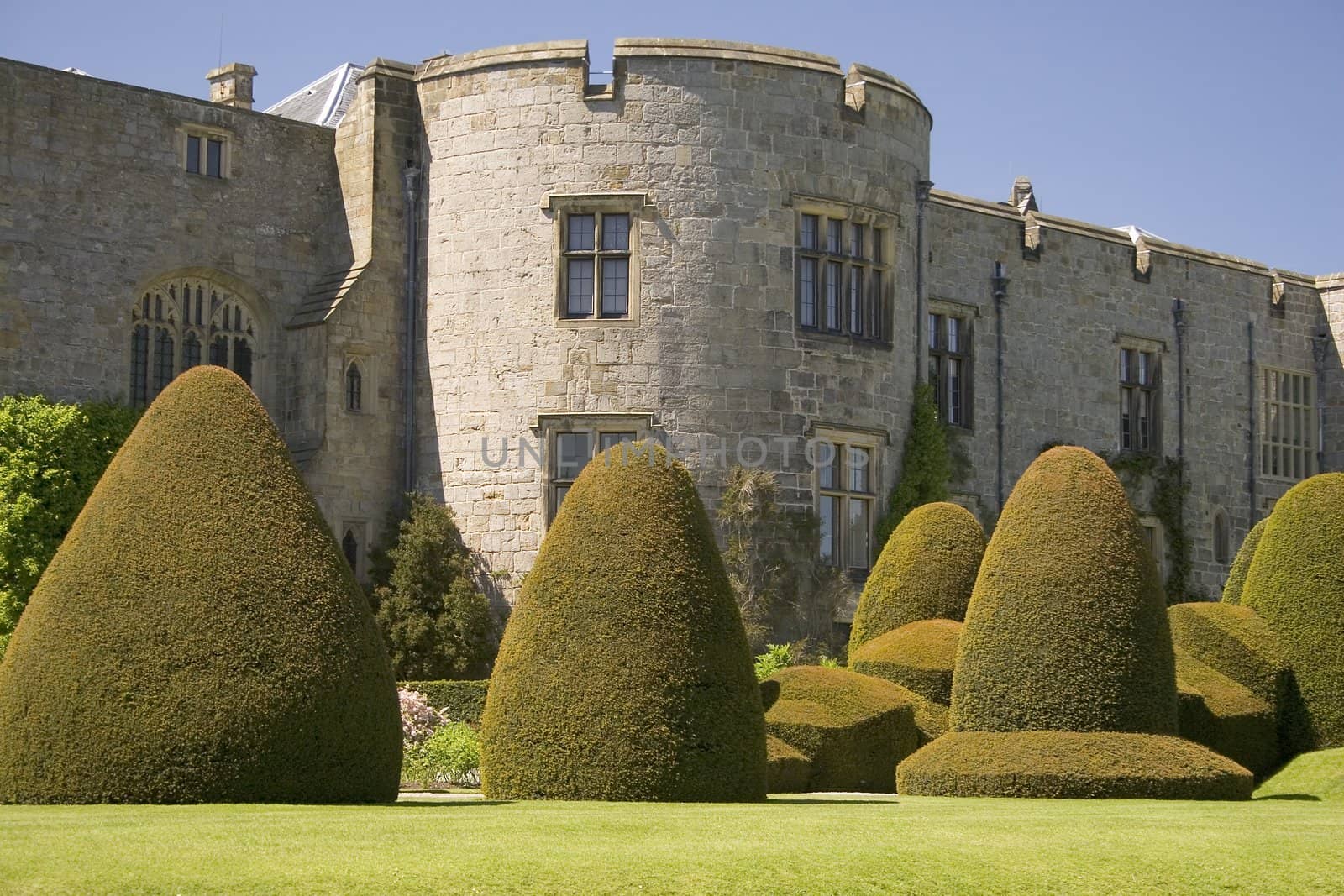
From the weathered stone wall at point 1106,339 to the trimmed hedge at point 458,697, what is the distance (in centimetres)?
1068

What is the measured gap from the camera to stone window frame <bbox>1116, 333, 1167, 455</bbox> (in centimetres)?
3472

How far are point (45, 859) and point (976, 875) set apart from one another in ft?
17.7

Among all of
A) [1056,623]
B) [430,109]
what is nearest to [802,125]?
[430,109]

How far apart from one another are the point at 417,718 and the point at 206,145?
9.18 metres

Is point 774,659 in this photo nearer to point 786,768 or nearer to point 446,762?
point 446,762

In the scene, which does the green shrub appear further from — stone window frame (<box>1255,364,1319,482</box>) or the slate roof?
stone window frame (<box>1255,364,1319,482</box>)

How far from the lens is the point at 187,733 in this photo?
13.3 meters

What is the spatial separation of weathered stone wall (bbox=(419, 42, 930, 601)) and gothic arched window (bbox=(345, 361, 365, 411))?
887mm

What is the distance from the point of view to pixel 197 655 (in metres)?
13.5

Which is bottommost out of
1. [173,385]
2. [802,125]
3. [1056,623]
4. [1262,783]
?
[1262,783]

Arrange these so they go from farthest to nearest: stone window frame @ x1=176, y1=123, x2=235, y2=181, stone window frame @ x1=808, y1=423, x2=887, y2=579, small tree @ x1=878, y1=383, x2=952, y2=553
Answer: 1. small tree @ x1=878, y1=383, x2=952, y2=553
2. stone window frame @ x1=808, y1=423, x2=887, y2=579
3. stone window frame @ x1=176, y1=123, x2=235, y2=181

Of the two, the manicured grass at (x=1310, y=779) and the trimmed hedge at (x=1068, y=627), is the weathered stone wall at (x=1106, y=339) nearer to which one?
the manicured grass at (x=1310, y=779)

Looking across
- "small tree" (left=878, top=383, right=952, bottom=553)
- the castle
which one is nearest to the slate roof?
the castle

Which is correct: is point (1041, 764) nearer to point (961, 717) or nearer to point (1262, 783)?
point (961, 717)
